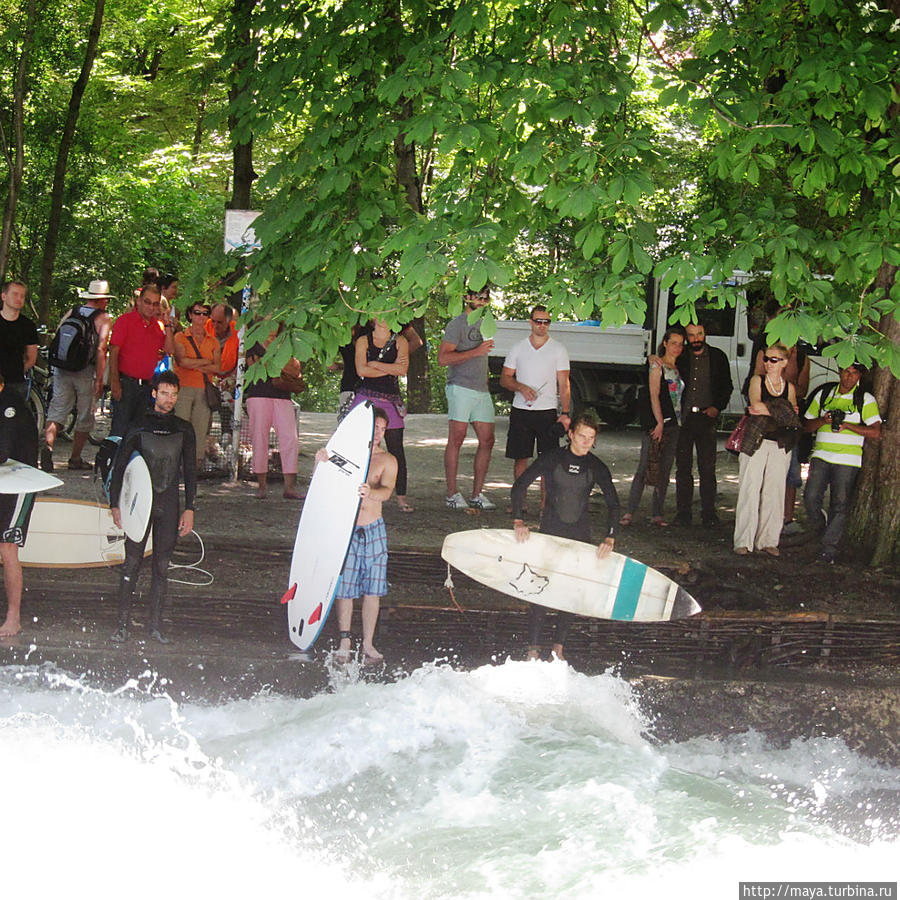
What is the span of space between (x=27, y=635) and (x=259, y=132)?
3.52 metres

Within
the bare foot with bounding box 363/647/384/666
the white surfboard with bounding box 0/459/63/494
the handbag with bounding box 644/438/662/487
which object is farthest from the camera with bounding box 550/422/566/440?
the white surfboard with bounding box 0/459/63/494

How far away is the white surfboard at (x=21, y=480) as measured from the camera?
722cm

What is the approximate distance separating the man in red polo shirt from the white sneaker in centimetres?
292

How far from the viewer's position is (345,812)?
6.29 m

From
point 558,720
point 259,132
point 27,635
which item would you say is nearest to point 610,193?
point 259,132

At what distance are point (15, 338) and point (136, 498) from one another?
10.3ft

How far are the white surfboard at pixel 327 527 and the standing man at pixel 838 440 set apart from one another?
13.6 ft

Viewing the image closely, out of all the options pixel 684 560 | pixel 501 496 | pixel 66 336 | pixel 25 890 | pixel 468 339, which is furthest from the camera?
pixel 501 496

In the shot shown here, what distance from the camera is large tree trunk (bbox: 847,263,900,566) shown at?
9.51 metres

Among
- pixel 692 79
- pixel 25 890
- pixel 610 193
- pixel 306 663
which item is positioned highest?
pixel 692 79

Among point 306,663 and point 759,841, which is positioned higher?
point 306,663

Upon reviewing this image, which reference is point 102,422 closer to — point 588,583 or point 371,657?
point 371,657

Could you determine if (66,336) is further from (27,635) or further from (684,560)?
(684,560)

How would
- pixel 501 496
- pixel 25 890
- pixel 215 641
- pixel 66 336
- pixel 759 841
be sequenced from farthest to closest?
pixel 501 496, pixel 66 336, pixel 215 641, pixel 759 841, pixel 25 890
